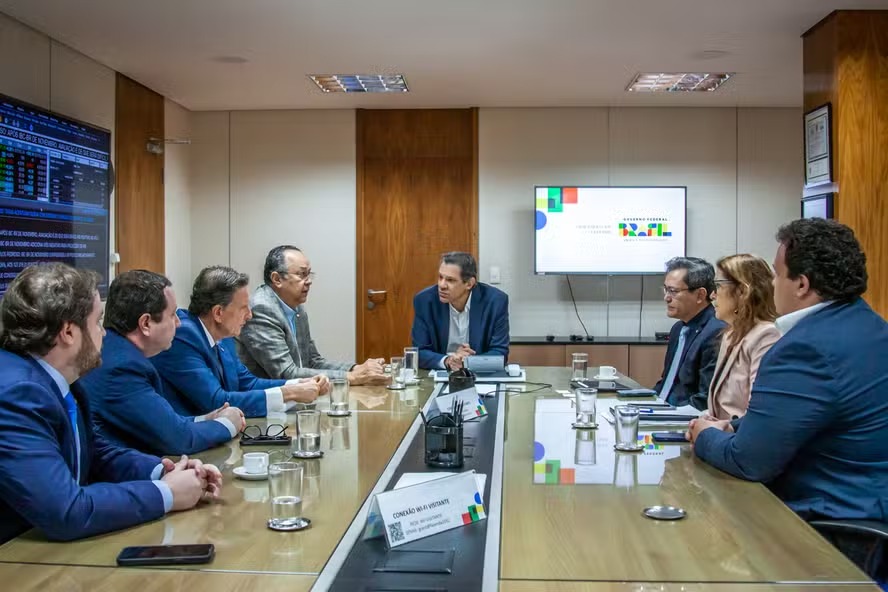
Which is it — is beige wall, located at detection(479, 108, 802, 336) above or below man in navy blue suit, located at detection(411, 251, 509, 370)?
above

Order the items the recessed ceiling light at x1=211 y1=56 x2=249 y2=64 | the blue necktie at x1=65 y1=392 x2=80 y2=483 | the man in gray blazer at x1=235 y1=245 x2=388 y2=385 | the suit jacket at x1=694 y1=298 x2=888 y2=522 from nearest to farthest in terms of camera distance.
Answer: the blue necktie at x1=65 y1=392 x2=80 y2=483
the suit jacket at x1=694 y1=298 x2=888 y2=522
the man in gray blazer at x1=235 y1=245 x2=388 y2=385
the recessed ceiling light at x1=211 y1=56 x2=249 y2=64

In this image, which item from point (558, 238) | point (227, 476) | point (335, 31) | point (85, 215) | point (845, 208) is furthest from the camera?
point (558, 238)

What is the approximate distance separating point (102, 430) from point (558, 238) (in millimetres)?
4726

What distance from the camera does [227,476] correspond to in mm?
2256

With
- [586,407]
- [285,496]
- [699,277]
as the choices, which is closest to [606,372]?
[699,277]

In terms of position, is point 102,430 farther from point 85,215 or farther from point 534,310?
point 534,310

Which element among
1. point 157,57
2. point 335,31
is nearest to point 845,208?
point 335,31

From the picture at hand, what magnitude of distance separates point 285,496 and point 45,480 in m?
0.48

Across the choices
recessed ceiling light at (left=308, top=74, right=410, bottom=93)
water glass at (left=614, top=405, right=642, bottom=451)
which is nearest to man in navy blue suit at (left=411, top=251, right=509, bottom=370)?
recessed ceiling light at (left=308, top=74, right=410, bottom=93)

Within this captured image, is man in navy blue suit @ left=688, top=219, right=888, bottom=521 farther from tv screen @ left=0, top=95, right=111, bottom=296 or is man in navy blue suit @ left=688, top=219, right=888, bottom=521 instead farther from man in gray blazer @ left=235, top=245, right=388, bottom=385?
tv screen @ left=0, top=95, right=111, bottom=296

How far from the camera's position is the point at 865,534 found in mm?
Result: 2055

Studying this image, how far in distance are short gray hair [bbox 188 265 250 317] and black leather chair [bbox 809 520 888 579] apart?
85.4 inches

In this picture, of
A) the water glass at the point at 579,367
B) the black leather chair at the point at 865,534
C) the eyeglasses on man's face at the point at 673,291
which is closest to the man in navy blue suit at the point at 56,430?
the black leather chair at the point at 865,534

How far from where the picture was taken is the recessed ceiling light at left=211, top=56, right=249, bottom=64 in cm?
535
